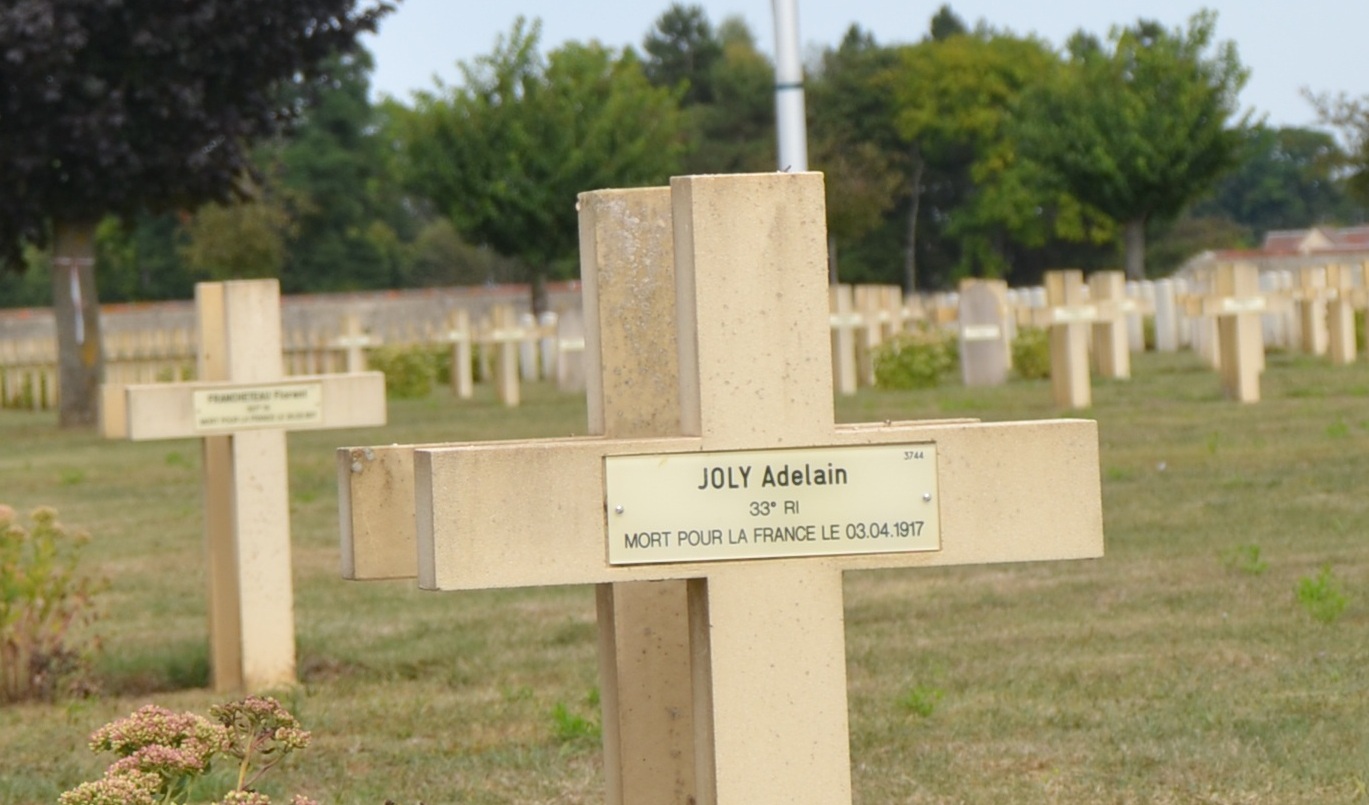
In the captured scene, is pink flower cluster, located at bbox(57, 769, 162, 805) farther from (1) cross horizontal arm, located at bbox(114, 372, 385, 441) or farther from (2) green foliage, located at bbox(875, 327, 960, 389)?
(2) green foliage, located at bbox(875, 327, 960, 389)

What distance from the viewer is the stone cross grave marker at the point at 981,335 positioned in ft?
81.9

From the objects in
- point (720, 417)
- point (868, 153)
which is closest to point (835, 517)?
point (720, 417)

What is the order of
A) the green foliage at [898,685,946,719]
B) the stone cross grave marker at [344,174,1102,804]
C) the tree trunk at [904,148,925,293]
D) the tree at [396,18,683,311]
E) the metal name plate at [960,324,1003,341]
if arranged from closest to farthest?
the stone cross grave marker at [344,174,1102,804]
the green foliage at [898,685,946,719]
the metal name plate at [960,324,1003,341]
the tree at [396,18,683,311]
the tree trunk at [904,148,925,293]

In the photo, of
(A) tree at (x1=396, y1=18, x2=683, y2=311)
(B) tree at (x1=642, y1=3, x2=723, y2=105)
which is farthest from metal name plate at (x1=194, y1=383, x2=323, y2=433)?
(B) tree at (x1=642, y1=3, x2=723, y2=105)

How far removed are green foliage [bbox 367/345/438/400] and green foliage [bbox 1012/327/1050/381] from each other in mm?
10994

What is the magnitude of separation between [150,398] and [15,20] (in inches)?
644

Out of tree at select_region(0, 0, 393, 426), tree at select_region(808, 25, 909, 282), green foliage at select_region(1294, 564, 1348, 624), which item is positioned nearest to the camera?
green foliage at select_region(1294, 564, 1348, 624)

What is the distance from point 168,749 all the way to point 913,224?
6788cm

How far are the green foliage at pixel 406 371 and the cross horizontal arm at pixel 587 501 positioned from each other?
31.8m

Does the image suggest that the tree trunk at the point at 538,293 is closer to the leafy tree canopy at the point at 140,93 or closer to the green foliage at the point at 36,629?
the leafy tree canopy at the point at 140,93

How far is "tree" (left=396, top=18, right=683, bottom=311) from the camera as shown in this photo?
47.0 metres

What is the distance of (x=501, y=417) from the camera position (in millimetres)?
23859

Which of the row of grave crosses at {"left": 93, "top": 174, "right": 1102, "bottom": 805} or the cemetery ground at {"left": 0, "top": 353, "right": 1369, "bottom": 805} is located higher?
the row of grave crosses at {"left": 93, "top": 174, "right": 1102, "bottom": 805}

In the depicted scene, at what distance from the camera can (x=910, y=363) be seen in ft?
89.7
